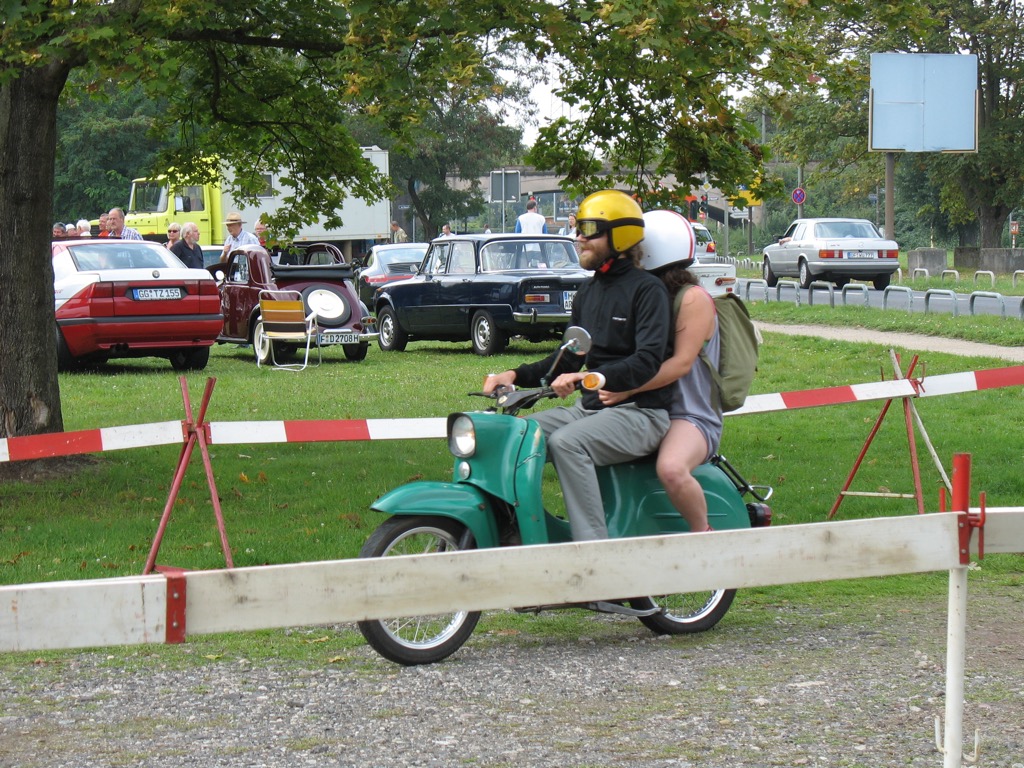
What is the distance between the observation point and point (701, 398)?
20.9 ft

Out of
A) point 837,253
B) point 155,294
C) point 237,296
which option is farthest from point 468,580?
point 837,253

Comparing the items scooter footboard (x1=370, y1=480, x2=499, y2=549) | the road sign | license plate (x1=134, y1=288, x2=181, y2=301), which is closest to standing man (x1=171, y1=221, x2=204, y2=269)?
license plate (x1=134, y1=288, x2=181, y2=301)

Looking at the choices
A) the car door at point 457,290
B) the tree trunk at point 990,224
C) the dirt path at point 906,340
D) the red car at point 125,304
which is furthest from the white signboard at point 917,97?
the red car at point 125,304

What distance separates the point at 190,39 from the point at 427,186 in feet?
191

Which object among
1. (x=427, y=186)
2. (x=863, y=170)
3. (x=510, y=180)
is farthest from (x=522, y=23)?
(x=427, y=186)

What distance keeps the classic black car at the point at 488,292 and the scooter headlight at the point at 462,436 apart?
1402 cm

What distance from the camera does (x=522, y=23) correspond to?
29.9 ft

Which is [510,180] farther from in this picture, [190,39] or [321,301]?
[190,39]

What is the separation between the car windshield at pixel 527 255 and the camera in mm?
21469

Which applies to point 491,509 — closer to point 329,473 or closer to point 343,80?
point 343,80

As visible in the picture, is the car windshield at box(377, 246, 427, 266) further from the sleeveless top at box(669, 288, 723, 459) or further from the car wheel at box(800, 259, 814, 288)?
the sleeveless top at box(669, 288, 723, 459)

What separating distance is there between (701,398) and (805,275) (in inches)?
1257

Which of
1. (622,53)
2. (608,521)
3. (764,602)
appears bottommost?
(764,602)

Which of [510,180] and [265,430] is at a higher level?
[510,180]
